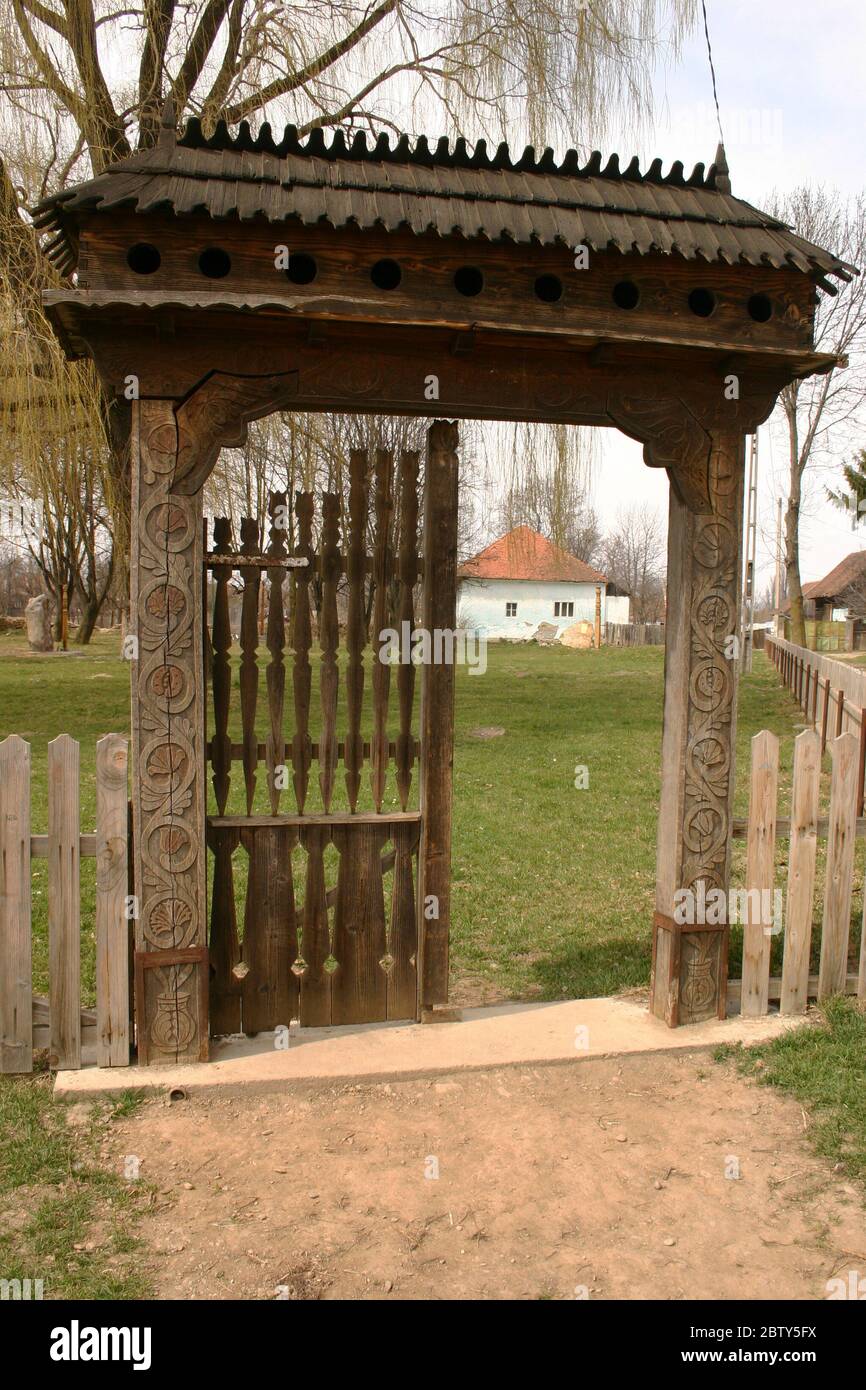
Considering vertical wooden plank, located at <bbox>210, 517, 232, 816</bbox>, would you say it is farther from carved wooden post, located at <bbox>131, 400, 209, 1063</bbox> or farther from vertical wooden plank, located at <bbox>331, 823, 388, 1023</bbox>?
vertical wooden plank, located at <bbox>331, 823, 388, 1023</bbox>

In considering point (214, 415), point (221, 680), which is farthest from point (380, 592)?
point (214, 415)

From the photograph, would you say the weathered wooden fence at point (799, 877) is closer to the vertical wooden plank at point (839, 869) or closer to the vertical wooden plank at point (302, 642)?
the vertical wooden plank at point (839, 869)

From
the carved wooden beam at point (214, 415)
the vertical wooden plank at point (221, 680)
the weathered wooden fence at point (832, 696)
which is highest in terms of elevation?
the carved wooden beam at point (214, 415)

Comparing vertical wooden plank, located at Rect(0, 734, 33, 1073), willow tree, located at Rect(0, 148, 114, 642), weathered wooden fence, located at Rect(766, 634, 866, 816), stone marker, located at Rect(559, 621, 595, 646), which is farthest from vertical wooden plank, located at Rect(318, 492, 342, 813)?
stone marker, located at Rect(559, 621, 595, 646)

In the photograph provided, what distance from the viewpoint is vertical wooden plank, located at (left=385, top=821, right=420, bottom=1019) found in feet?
15.7

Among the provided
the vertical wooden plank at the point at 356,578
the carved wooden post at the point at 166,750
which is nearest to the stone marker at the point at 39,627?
the vertical wooden plank at the point at 356,578

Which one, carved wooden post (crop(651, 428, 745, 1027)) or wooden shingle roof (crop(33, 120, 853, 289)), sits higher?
wooden shingle roof (crop(33, 120, 853, 289))

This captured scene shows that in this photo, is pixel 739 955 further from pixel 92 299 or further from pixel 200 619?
pixel 92 299

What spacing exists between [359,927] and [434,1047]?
0.64 meters

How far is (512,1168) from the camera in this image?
12.2 feet

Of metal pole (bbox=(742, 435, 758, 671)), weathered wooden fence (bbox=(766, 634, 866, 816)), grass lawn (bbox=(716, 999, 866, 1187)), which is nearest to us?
grass lawn (bbox=(716, 999, 866, 1187))

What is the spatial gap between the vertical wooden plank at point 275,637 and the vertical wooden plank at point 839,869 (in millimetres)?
2597

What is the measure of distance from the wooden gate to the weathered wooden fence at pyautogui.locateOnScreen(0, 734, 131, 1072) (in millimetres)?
437

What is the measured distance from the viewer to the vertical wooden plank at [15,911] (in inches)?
165
